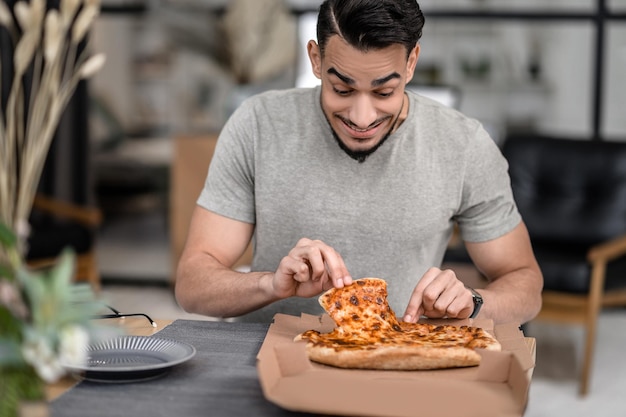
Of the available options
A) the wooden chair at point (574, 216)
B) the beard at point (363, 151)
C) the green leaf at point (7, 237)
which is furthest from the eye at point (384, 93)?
the wooden chair at point (574, 216)

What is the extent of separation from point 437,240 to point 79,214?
292cm

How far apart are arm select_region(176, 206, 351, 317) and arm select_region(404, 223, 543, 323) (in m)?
0.15

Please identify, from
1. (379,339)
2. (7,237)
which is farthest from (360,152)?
(7,237)

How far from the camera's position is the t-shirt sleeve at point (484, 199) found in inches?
77.3

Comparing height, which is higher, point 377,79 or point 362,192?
point 377,79

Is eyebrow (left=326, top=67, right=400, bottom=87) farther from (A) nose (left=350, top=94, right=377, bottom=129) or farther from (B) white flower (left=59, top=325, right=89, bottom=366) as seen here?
(B) white flower (left=59, top=325, right=89, bottom=366)

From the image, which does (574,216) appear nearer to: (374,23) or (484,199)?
(484,199)

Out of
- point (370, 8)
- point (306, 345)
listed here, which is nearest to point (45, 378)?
point (306, 345)

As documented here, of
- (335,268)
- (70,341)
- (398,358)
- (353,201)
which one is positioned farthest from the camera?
(353,201)

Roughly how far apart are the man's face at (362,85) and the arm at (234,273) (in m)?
0.31

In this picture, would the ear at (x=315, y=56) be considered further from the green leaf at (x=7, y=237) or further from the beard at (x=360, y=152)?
the green leaf at (x=7, y=237)

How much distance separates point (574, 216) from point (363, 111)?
2.64 metres

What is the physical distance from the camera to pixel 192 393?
1.21m

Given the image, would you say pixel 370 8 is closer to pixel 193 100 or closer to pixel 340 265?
pixel 340 265
